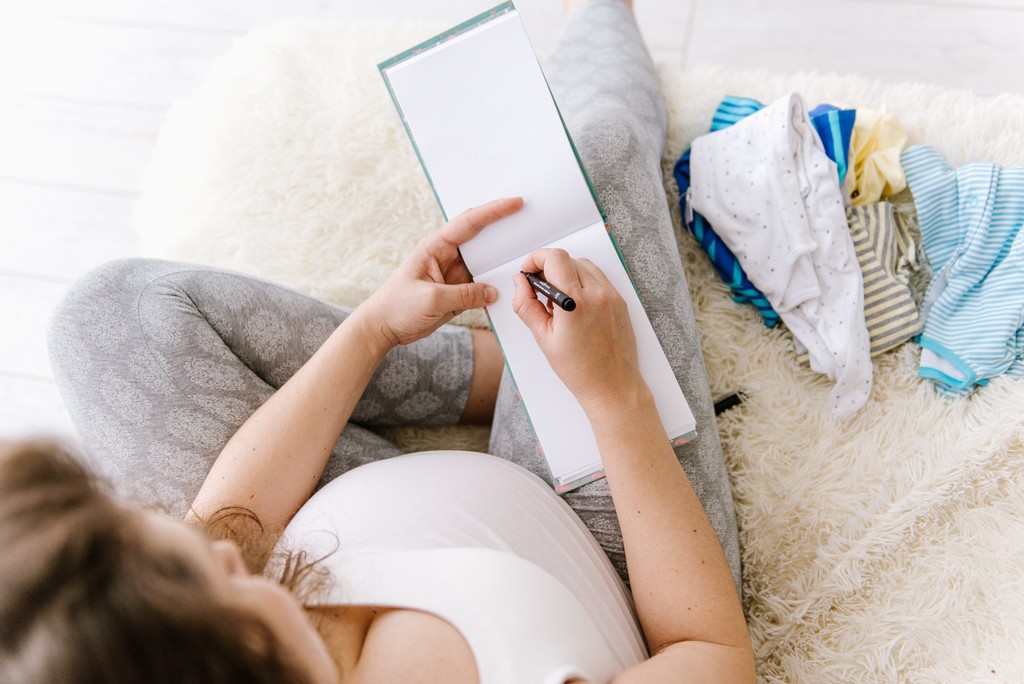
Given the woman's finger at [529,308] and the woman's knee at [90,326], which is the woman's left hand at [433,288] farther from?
the woman's knee at [90,326]

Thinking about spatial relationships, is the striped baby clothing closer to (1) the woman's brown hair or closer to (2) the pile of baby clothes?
(2) the pile of baby clothes

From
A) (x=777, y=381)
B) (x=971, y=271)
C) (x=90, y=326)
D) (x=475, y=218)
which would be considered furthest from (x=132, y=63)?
(x=971, y=271)

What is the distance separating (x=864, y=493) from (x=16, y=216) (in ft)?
4.69

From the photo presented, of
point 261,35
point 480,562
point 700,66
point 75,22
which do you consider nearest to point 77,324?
point 480,562

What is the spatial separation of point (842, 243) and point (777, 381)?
0.17 meters

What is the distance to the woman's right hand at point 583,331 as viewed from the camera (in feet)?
1.98

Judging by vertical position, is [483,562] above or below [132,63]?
below

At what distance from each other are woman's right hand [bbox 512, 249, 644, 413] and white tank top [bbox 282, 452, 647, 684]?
0.11m

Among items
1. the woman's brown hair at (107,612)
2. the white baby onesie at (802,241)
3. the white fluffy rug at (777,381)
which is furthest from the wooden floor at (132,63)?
the woman's brown hair at (107,612)

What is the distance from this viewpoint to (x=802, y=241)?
30.4 inches

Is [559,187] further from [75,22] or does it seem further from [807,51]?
[75,22]

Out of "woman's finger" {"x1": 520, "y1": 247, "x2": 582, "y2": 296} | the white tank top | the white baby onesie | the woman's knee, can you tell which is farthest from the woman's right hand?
the woman's knee

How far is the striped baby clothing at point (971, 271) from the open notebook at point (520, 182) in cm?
31

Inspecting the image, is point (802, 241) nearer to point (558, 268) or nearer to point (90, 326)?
point (558, 268)
